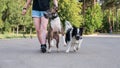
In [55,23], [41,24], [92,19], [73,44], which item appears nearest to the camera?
[55,23]

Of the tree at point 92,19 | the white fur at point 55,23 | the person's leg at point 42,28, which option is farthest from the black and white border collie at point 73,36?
the tree at point 92,19

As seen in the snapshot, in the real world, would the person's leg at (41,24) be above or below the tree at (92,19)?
above

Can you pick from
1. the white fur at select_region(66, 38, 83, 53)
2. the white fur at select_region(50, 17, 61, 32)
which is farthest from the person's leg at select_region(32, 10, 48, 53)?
the white fur at select_region(66, 38, 83, 53)

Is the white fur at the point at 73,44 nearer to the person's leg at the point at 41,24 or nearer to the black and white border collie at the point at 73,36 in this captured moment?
the black and white border collie at the point at 73,36

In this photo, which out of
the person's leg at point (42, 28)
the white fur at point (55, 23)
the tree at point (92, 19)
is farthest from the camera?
the tree at point (92, 19)

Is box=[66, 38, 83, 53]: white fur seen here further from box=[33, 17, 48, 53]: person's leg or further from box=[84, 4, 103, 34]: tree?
box=[84, 4, 103, 34]: tree

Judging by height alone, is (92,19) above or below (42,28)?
below

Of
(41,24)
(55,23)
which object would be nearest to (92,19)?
(41,24)

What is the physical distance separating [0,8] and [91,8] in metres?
15.5

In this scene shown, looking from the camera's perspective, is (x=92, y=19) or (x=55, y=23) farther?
(x=92, y=19)

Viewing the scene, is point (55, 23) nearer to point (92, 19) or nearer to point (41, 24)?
point (41, 24)

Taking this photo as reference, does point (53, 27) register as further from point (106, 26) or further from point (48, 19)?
point (106, 26)

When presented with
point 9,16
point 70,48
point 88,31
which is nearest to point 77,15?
point 88,31

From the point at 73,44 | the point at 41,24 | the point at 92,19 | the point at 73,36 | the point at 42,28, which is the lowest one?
the point at 92,19
